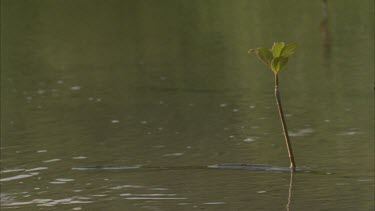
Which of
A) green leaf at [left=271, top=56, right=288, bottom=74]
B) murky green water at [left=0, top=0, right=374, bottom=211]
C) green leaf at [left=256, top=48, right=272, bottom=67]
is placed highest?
green leaf at [left=256, top=48, right=272, bottom=67]

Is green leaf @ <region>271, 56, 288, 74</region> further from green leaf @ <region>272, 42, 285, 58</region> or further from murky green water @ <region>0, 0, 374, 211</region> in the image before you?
murky green water @ <region>0, 0, 374, 211</region>

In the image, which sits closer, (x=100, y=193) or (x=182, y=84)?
(x=100, y=193)

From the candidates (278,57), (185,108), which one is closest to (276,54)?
(278,57)

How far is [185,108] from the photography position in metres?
11.8

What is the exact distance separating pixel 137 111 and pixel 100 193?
3.53 m

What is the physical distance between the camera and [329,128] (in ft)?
33.7

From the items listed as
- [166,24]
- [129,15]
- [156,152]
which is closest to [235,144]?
[156,152]

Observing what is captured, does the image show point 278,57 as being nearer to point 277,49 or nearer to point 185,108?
point 277,49

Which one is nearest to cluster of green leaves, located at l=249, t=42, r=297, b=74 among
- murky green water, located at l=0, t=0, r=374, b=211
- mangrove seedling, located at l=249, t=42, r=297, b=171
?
mangrove seedling, located at l=249, t=42, r=297, b=171

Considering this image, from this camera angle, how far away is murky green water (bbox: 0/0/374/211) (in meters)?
8.30

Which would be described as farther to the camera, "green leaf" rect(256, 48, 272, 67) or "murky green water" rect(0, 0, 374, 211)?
"green leaf" rect(256, 48, 272, 67)

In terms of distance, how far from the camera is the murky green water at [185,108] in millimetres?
8297

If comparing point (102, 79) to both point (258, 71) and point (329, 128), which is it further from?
point (329, 128)

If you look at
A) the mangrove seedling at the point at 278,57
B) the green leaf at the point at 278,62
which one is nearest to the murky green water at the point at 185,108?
the mangrove seedling at the point at 278,57
